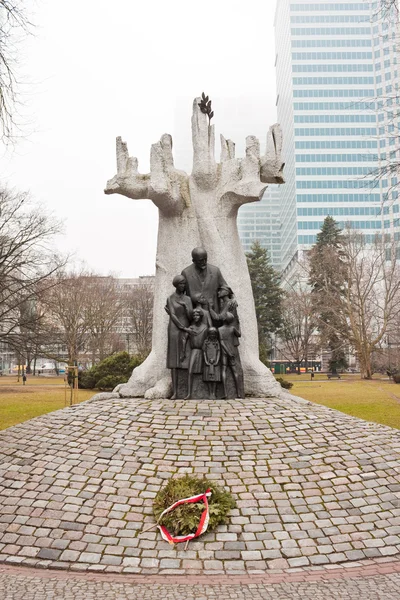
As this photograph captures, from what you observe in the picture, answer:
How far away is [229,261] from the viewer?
10711mm

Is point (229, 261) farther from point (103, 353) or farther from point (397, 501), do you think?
point (103, 353)

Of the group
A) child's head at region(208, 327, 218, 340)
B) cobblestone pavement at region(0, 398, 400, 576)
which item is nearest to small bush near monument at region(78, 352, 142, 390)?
child's head at region(208, 327, 218, 340)

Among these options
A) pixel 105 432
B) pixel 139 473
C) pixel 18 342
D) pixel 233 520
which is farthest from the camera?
pixel 18 342

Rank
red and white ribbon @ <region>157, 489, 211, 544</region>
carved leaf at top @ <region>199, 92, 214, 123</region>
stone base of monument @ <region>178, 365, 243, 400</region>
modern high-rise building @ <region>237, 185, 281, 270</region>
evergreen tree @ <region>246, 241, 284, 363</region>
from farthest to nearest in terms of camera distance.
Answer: modern high-rise building @ <region>237, 185, 281, 270</region>, evergreen tree @ <region>246, 241, 284, 363</region>, carved leaf at top @ <region>199, 92, 214, 123</region>, stone base of monument @ <region>178, 365, 243, 400</region>, red and white ribbon @ <region>157, 489, 211, 544</region>

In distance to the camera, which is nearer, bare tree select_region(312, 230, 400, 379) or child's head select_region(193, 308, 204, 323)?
child's head select_region(193, 308, 204, 323)

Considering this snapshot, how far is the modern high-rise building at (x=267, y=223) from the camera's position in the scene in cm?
9750

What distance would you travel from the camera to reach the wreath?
5641 mm

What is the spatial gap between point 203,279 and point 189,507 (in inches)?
202

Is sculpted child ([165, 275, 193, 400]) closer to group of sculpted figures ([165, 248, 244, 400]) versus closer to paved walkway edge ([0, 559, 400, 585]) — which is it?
group of sculpted figures ([165, 248, 244, 400])

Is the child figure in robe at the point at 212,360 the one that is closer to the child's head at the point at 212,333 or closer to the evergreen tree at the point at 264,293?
the child's head at the point at 212,333

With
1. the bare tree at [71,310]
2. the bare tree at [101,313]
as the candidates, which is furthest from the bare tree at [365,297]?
the bare tree at [71,310]

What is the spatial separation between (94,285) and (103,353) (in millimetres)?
5653

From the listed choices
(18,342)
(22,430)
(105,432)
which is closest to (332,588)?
(105,432)

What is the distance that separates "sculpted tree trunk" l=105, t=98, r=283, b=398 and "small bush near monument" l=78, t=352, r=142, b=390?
1418 cm
